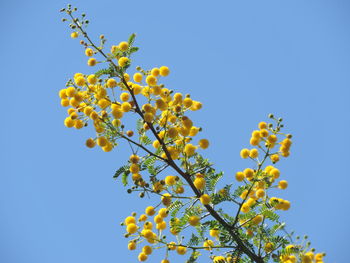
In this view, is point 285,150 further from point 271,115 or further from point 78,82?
point 78,82

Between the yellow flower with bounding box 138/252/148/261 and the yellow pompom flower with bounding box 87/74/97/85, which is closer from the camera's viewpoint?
the yellow pompom flower with bounding box 87/74/97/85

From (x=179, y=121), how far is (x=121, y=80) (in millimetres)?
918

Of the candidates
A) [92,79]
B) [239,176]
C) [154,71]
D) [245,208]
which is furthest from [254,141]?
[92,79]

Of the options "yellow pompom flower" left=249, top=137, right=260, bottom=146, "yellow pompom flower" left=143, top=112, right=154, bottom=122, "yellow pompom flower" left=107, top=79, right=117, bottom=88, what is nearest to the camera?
"yellow pompom flower" left=143, top=112, right=154, bottom=122

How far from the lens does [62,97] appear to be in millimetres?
4723


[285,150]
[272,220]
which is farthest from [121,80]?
[272,220]

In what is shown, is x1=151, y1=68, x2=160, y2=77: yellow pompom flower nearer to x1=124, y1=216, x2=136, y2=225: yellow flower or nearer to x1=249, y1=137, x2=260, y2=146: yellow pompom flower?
x1=249, y1=137, x2=260, y2=146: yellow pompom flower

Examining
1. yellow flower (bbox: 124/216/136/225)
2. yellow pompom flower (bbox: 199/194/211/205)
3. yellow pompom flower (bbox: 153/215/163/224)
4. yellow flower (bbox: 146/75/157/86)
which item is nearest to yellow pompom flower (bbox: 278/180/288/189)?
yellow pompom flower (bbox: 199/194/211/205)

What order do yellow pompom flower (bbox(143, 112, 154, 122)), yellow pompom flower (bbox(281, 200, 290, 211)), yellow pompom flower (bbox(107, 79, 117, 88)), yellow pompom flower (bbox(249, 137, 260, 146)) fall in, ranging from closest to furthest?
1. yellow pompom flower (bbox(143, 112, 154, 122))
2. yellow pompom flower (bbox(107, 79, 117, 88))
3. yellow pompom flower (bbox(249, 137, 260, 146))
4. yellow pompom flower (bbox(281, 200, 290, 211))

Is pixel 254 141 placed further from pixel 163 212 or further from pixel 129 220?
pixel 129 220

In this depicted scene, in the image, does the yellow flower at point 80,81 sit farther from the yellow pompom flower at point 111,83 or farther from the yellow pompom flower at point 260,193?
the yellow pompom flower at point 260,193

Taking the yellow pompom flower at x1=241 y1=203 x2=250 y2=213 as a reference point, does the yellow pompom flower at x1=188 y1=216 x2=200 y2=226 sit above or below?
below

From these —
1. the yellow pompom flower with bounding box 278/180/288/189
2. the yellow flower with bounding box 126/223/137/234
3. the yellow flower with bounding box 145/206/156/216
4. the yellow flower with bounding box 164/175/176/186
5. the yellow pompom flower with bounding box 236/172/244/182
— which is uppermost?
the yellow pompom flower with bounding box 278/180/288/189

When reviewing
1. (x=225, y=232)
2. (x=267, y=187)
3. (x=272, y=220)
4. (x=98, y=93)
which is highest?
(x=98, y=93)
